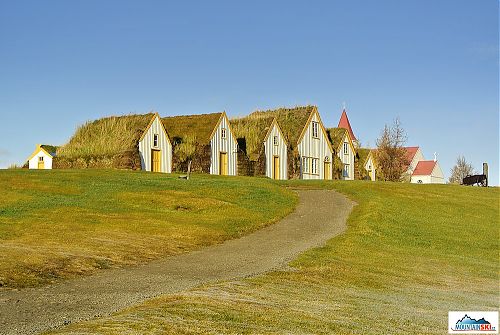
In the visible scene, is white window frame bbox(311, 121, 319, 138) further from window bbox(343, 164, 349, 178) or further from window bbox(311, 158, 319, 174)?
window bbox(343, 164, 349, 178)

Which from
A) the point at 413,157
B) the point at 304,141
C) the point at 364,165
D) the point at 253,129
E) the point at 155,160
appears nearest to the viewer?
the point at 155,160

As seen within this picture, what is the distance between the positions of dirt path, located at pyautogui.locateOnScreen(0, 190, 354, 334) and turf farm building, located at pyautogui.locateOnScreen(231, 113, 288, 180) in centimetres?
3507

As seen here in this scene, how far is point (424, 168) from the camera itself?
4377 inches

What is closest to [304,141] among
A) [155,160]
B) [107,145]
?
[155,160]

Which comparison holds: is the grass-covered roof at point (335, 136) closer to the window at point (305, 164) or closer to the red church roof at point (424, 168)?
the window at point (305, 164)

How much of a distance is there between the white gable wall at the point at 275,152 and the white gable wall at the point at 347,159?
33.4 ft

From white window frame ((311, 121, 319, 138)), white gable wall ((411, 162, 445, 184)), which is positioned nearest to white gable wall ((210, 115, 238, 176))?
white window frame ((311, 121, 319, 138))

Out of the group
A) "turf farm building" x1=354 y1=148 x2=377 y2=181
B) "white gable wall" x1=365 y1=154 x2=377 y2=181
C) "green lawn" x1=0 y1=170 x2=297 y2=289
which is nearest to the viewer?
"green lawn" x1=0 y1=170 x2=297 y2=289

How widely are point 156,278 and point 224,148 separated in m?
46.5

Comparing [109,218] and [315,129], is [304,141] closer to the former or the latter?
[315,129]

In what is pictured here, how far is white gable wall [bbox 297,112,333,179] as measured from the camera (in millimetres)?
69625

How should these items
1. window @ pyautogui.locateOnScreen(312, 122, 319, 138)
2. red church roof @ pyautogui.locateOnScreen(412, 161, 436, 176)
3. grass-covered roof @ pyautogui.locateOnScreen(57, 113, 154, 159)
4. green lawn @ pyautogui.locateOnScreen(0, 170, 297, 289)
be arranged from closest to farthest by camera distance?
1. green lawn @ pyautogui.locateOnScreen(0, 170, 297, 289)
2. grass-covered roof @ pyautogui.locateOnScreen(57, 113, 154, 159)
3. window @ pyautogui.locateOnScreen(312, 122, 319, 138)
4. red church roof @ pyautogui.locateOnScreen(412, 161, 436, 176)

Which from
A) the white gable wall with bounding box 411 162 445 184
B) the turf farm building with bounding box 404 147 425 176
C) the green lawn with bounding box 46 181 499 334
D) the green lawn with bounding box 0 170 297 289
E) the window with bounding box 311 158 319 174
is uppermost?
the turf farm building with bounding box 404 147 425 176

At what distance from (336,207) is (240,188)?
20.8ft
